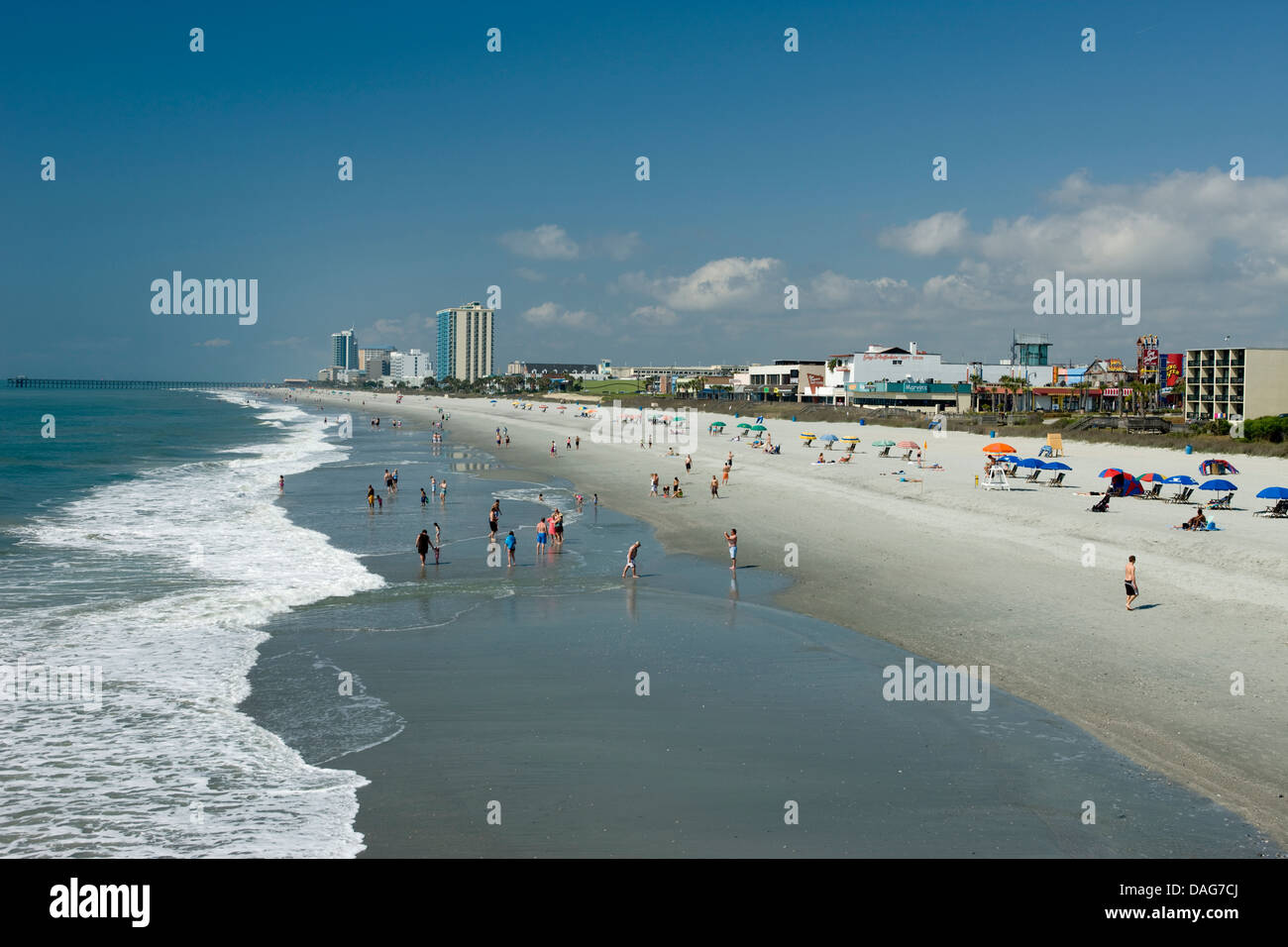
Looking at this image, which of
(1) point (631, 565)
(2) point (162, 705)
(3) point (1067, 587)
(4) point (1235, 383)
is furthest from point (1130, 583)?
(4) point (1235, 383)

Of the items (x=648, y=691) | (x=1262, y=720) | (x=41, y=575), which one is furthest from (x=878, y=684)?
(x=41, y=575)

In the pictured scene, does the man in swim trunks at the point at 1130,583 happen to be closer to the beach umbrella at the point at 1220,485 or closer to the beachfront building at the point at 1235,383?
the beach umbrella at the point at 1220,485

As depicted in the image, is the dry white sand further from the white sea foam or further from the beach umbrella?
the white sea foam

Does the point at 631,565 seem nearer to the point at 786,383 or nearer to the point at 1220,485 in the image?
the point at 1220,485

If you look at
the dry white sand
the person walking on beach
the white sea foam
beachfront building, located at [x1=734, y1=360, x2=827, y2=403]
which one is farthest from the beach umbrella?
beachfront building, located at [x1=734, y1=360, x2=827, y2=403]
